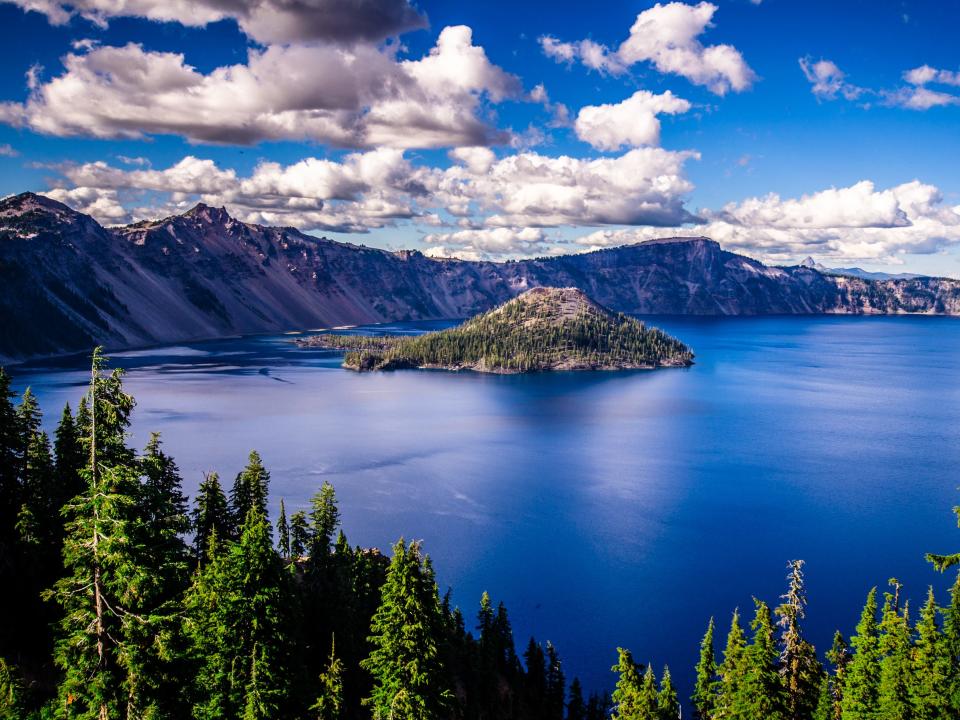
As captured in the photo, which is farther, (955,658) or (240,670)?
(955,658)

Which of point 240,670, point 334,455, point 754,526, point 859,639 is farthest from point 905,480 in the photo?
point 240,670

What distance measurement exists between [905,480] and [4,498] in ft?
426

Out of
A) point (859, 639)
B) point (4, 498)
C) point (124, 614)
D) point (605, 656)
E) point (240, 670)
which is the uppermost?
point (124, 614)

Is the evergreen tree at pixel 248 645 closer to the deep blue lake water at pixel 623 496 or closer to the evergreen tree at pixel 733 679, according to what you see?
the evergreen tree at pixel 733 679

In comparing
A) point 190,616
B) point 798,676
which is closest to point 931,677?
point 798,676

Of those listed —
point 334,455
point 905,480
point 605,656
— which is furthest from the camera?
point 334,455

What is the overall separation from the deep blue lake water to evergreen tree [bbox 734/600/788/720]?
1129 inches

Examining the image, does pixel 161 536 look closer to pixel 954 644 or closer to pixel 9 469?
pixel 9 469

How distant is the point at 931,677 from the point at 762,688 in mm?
7902

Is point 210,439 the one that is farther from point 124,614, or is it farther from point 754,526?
point 124,614

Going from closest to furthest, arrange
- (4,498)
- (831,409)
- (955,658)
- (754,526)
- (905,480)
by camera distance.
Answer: (955,658) < (4,498) < (754,526) < (905,480) < (831,409)

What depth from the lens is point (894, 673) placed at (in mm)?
35719

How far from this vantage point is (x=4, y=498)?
47156 mm

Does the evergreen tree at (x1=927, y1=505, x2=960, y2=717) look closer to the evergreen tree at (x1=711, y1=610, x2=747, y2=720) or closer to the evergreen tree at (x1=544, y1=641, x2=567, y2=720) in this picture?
the evergreen tree at (x1=711, y1=610, x2=747, y2=720)
